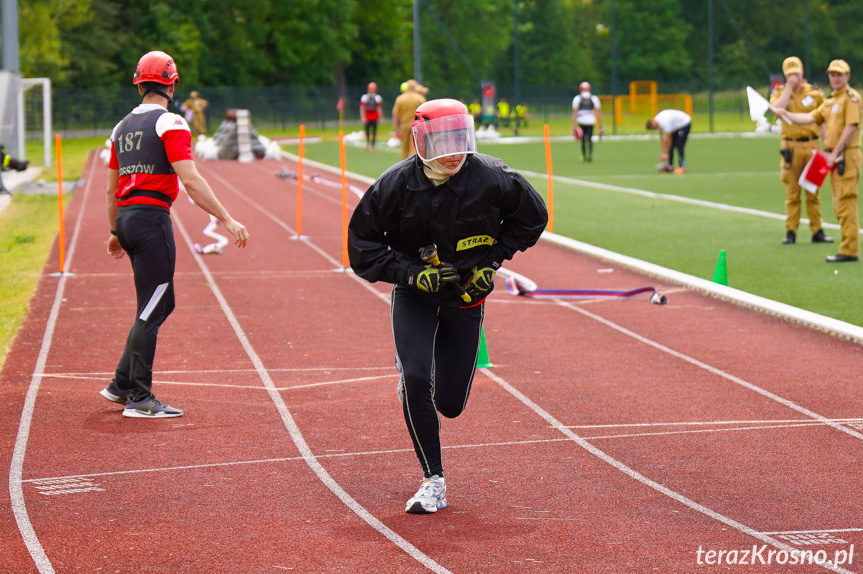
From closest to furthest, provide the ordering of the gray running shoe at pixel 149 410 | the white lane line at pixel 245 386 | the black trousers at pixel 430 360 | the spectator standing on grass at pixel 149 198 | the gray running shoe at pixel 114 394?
the black trousers at pixel 430 360 < the spectator standing on grass at pixel 149 198 < the gray running shoe at pixel 149 410 < the gray running shoe at pixel 114 394 < the white lane line at pixel 245 386

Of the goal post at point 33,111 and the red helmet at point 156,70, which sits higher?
the goal post at point 33,111

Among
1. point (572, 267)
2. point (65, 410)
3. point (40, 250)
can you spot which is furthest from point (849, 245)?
point (40, 250)

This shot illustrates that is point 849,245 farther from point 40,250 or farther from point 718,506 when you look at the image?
point 40,250

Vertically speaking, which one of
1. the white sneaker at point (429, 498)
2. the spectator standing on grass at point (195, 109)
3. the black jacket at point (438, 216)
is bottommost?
the white sneaker at point (429, 498)

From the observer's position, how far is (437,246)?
560 cm

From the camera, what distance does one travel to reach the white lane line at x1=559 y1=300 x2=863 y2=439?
7.29m

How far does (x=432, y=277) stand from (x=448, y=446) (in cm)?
170

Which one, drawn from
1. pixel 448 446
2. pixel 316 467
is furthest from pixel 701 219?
pixel 316 467

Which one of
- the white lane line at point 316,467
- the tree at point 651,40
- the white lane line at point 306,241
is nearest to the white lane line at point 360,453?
the white lane line at point 316,467

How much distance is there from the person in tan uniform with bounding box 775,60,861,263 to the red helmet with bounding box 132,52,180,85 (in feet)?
27.4

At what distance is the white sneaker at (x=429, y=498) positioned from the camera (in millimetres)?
5586

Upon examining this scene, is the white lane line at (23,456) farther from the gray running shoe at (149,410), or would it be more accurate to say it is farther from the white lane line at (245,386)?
the gray running shoe at (149,410)

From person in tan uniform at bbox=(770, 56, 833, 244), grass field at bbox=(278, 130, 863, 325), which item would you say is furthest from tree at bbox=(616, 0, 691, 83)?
person in tan uniform at bbox=(770, 56, 833, 244)

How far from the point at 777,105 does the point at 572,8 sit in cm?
8952
